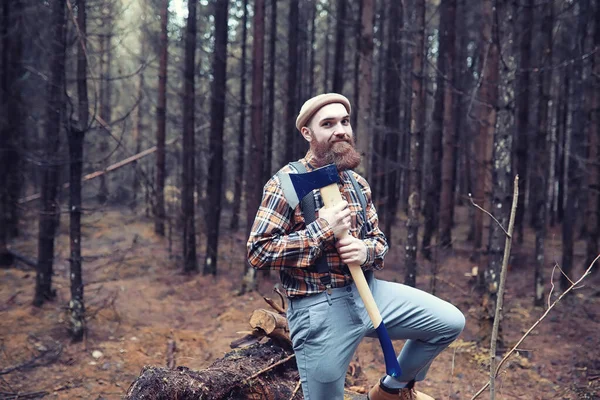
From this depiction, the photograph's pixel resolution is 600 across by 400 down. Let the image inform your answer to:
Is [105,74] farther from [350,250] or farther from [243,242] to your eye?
[350,250]

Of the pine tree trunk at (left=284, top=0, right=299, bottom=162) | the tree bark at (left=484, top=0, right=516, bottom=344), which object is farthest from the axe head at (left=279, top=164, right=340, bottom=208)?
the pine tree trunk at (left=284, top=0, right=299, bottom=162)

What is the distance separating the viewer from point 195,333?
8523mm

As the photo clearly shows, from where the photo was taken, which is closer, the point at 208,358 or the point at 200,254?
the point at 208,358

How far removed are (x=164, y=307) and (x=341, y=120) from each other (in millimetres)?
8083

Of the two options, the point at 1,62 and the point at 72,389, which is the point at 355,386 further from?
the point at 1,62

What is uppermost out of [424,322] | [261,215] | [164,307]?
[261,215]

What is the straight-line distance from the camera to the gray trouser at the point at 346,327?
3082 millimetres

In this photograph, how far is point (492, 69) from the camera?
10.1 m

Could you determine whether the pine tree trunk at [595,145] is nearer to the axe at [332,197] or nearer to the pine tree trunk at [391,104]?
the pine tree trunk at [391,104]

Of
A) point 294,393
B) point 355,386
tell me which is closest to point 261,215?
point 294,393

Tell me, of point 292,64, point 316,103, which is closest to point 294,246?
point 316,103

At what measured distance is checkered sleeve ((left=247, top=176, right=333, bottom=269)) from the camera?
2967 millimetres

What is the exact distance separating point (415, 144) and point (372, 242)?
512 cm

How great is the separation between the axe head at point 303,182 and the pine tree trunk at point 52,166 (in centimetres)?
555
